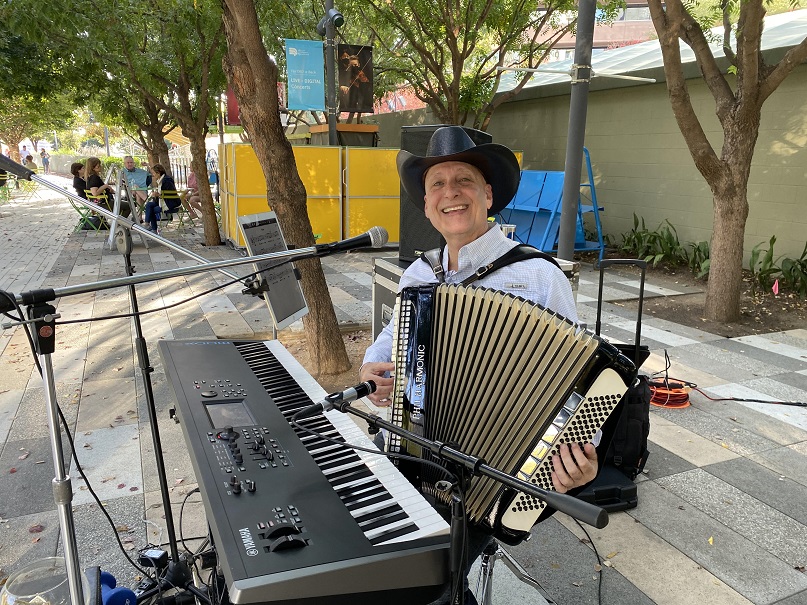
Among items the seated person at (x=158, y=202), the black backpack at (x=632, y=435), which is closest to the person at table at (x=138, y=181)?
the seated person at (x=158, y=202)

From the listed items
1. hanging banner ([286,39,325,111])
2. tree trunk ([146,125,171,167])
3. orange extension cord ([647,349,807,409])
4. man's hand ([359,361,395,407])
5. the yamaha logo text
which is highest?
hanging banner ([286,39,325,111])

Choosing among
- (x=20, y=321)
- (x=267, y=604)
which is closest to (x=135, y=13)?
(x=20, y=321)

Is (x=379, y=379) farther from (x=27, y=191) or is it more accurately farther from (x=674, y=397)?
(x=27, y=191)

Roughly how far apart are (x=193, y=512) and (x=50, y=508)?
782 mm

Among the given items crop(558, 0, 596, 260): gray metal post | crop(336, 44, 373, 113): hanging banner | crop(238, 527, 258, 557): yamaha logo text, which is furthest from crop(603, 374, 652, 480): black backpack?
crop(336, 44, 373, 113): hanging banner

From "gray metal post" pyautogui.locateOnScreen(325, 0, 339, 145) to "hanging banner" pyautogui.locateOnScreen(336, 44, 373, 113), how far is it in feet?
1.00

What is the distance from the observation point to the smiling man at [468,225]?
2.11 meters

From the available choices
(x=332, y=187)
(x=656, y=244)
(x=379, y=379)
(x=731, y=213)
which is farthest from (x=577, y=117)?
(x=332, y=187)

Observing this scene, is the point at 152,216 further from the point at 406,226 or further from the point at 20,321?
the point at 20,321

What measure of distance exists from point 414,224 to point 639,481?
2.57m

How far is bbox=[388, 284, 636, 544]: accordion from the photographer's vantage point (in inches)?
60.2

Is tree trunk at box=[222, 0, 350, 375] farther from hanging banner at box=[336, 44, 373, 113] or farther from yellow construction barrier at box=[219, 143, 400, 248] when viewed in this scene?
hanging banner at box=[336, 44, 373, 113]

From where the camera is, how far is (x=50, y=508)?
3.13m

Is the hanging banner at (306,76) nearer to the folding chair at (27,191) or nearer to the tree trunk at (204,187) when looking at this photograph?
the tree trunk at (204,187)
